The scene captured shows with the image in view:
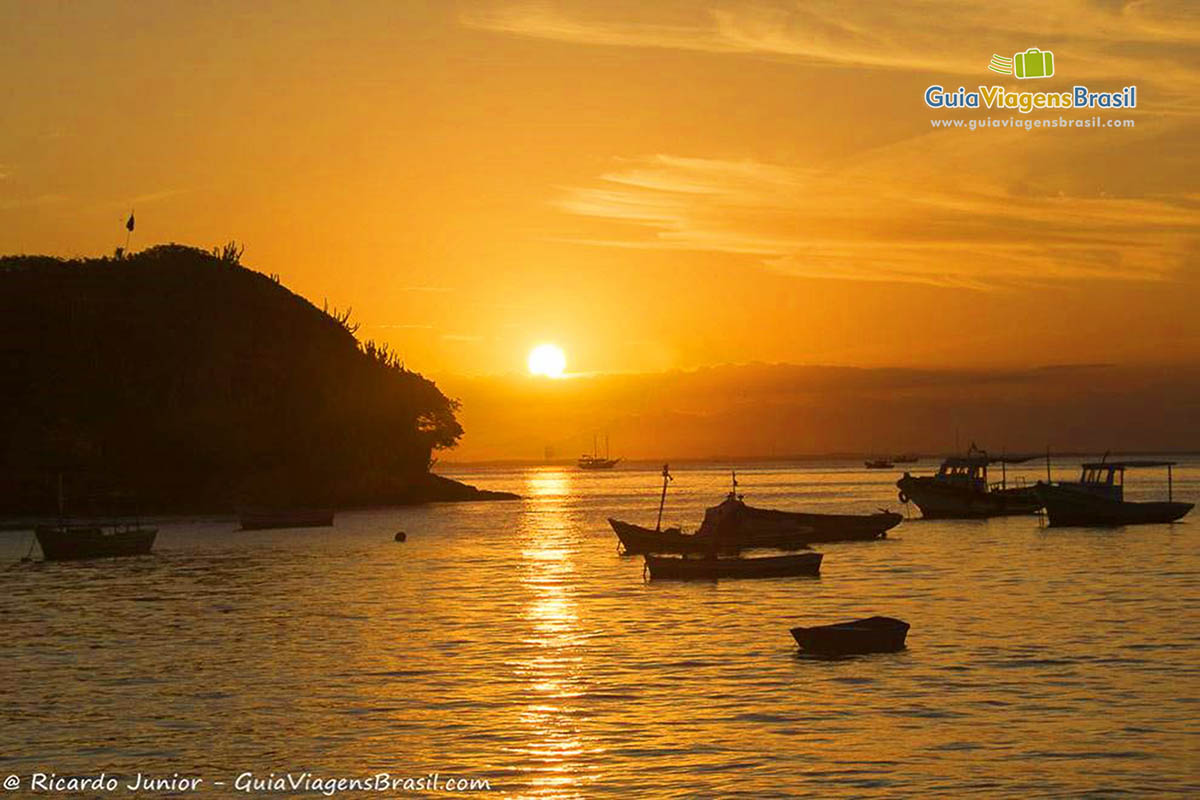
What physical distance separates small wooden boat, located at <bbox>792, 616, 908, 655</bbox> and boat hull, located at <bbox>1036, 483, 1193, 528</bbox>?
210ft

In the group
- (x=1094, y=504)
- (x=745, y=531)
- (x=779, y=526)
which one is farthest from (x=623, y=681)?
(x=1094, y=504)

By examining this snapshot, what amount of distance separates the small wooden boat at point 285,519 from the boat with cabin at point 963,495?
185ft

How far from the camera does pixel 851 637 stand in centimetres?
3953

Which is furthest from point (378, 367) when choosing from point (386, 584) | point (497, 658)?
point (497, 658)

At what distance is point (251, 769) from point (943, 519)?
10274 centimetres

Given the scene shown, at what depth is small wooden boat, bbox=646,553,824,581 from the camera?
211ft

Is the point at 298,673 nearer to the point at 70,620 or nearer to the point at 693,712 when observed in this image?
the point at 693,712

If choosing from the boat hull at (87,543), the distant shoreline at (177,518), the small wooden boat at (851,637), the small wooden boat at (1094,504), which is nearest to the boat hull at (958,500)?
the small wooden boat at (1094,504)

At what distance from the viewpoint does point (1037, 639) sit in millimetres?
44219

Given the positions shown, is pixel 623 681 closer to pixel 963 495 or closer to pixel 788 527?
pixel 788 527

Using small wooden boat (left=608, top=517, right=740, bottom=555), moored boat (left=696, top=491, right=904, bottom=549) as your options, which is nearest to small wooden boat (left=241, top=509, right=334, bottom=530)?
moored boat (left=696, top=491, right=904, bottom=549)

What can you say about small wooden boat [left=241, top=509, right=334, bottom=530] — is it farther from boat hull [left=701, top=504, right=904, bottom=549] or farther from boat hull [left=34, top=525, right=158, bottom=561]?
boat hull [left=701, top=504, right=904, bottom=549]

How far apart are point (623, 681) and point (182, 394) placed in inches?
5401

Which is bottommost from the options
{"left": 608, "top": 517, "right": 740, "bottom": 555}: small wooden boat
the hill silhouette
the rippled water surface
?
the rippled water surface
